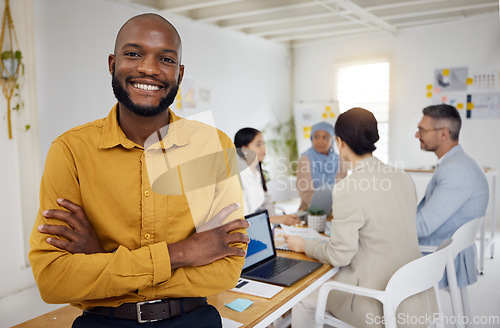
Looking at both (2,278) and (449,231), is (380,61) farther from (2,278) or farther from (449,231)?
(2,278)

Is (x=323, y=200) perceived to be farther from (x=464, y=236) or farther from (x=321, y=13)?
(x=321, y=13)

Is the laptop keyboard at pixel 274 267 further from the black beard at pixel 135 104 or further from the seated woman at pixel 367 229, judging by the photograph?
the black beard at pixel 135 104

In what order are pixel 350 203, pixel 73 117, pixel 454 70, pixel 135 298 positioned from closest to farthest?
1. pixel 135 298
2. pixel 350 203
3. pixel 73 117
4. pixel 454 70

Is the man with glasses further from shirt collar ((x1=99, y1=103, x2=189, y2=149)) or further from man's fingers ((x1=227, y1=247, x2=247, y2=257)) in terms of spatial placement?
shirt collar ((x1=99, y1=103, x2=189, y2=149))

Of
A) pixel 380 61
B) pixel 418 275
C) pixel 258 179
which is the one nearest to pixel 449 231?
pixel 418 275

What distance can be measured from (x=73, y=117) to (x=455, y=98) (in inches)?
207

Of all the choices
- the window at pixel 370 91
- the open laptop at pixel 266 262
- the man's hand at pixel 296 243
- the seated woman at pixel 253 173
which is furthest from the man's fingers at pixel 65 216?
the window at pixel 370 91

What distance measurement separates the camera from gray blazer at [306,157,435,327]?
76.7 inches

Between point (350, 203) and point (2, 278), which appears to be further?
point (2, 278)

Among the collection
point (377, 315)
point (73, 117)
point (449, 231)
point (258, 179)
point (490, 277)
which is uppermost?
point (73, 117)

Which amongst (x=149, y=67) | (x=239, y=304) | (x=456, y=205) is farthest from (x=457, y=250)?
(x=149, y=67)

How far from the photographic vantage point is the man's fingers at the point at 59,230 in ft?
3.61

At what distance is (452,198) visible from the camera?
2.58 meters

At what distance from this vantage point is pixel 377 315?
1949 mm
